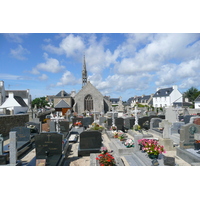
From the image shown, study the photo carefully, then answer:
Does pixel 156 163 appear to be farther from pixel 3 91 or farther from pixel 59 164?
pixel 3 91

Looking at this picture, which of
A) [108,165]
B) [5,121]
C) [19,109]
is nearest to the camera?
[108,165]

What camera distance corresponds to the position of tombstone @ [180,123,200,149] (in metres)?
8.37

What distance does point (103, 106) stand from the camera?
1430 inches

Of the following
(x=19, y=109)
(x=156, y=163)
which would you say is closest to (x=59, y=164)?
(x=156, y=163)

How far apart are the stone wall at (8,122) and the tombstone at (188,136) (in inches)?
552

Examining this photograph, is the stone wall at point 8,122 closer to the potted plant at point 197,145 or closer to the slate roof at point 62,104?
the potted plant at point 197,145

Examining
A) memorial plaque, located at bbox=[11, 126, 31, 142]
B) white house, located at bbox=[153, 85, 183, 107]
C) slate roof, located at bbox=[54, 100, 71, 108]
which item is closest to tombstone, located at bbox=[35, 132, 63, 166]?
memorial plaque, located at bbox=[11, 126, 31, 142]

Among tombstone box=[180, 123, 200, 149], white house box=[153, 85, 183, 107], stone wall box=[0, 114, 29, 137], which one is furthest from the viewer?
white house box=[153, 85, 183, 107]

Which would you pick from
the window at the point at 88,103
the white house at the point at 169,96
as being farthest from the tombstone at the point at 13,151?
the white house at the point at 169,96

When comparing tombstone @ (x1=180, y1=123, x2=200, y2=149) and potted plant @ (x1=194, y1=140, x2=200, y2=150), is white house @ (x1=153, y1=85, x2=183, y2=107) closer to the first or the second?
tombstone @ (x1=180, y1=123, x2=200, y2=149)

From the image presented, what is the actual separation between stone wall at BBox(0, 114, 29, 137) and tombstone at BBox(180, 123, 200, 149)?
46.0 ft

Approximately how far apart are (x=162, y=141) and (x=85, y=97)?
2892 centimetres

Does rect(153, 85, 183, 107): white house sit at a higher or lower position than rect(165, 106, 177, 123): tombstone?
higher

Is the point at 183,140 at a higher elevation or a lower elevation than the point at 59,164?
higher
